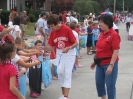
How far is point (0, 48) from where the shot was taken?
3.91 metres

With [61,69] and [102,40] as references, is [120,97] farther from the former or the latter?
[102,40]

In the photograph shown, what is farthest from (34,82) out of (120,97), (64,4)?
(64,4)

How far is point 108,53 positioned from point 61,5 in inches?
1693

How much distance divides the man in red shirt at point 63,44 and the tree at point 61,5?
41375 millimetres

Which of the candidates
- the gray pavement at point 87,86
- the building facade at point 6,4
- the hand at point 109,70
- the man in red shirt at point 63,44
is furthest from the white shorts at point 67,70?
the building facade at point 6,4

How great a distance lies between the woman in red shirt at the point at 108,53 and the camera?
17.8 feet

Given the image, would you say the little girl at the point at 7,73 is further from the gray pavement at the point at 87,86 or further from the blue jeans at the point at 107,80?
the gray pavement at the point at 87,86

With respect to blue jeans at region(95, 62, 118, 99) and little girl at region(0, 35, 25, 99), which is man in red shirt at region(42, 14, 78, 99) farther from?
little girl at region(0, 35, 25, 99)

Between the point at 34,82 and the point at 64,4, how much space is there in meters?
41.3

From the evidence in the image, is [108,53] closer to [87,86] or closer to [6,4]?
[87,86]

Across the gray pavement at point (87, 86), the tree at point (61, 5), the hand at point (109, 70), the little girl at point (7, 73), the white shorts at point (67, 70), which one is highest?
the tree at point (61, 5)

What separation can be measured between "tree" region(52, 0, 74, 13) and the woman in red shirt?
42.6m

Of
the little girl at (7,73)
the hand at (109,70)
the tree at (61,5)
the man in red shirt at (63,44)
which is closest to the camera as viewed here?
the little girl at (7,73)

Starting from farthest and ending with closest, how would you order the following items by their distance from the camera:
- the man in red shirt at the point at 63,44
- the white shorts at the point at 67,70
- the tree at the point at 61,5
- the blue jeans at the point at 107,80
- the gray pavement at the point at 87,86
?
1. the tree at the point at 61,5
2. the gray pavement at the point at 87,86
3. the white shorts at the point at 67,70
4. the man in red shirt at the point at 63,44
5. the blue jeans at the point at 107,80
